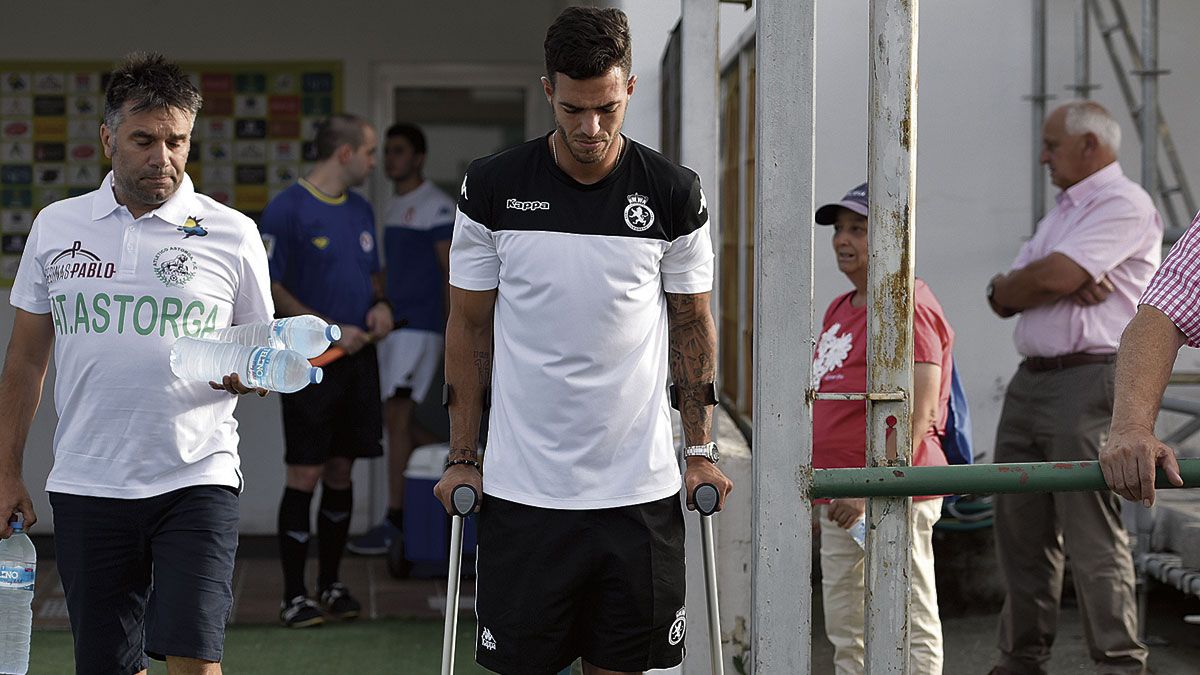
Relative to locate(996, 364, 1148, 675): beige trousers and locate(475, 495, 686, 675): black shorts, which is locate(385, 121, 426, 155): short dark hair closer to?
locate(996, 364, 1148, 675): beige trousers

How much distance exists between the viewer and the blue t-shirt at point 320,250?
235 inches

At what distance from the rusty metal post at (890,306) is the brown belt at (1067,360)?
2.07m

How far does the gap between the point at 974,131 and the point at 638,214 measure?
3.52 meters

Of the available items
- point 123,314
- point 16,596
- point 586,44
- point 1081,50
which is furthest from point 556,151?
point 1081,50

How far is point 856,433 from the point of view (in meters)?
4.16

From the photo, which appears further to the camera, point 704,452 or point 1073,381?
point 1073,381

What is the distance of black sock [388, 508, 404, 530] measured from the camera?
7008 mm

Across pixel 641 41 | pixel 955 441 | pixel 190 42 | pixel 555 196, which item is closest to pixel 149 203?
pixel 555 196

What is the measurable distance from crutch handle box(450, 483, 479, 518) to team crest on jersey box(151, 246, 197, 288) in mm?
900

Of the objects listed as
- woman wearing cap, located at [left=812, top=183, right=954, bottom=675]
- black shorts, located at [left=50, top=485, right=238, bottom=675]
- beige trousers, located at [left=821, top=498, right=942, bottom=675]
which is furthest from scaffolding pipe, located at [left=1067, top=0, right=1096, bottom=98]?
black shorts, located at [left=50, top=485, right=238, bottom=675]

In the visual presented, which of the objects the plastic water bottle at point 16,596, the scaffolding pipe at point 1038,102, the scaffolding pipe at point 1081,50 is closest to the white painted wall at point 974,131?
the scaffolding pipe at point 1038,102

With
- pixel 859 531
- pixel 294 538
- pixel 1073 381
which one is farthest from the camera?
pixel 294 538

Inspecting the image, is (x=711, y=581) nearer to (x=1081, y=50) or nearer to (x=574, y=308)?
(x=574, y=308)

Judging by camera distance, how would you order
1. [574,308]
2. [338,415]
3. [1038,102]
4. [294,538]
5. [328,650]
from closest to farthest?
[574,308]
[328,650]
[294,538]
[338,415]
[1038,102]
